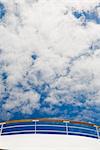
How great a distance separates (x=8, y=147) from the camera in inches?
570

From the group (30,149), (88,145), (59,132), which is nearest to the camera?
(30,149)

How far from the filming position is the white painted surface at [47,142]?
14.8 m

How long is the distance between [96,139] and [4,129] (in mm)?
4322

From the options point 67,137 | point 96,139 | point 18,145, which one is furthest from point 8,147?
point 96,139

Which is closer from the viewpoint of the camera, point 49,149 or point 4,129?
point 49,149

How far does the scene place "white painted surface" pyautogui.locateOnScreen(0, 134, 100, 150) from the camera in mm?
14758

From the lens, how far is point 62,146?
15.0 meters

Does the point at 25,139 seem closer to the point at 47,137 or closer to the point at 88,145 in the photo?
the point at 47,137

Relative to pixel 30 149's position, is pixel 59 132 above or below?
above

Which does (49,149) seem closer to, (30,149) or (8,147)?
(30,149)

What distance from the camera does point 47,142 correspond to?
15477 millimetres

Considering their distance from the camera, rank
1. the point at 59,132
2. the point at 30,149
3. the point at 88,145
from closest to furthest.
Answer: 1. the point at 30,149
2. the point at 88,145
3. the point at 59,132

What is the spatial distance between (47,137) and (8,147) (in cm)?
233

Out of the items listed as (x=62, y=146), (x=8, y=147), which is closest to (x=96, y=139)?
(x=62, y=146)
